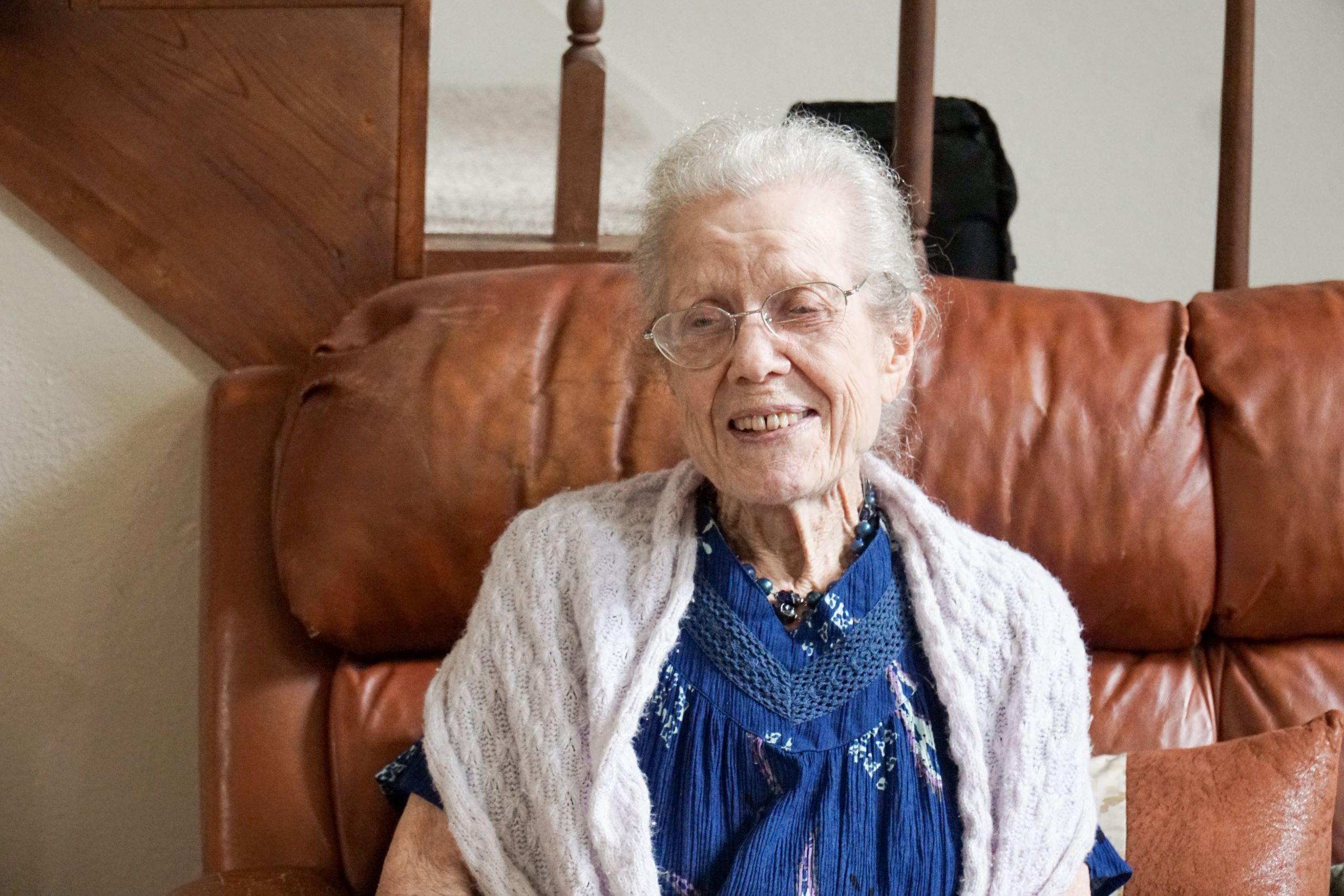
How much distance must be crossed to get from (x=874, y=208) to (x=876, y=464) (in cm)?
30

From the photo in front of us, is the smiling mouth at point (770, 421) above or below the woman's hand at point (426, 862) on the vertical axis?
above

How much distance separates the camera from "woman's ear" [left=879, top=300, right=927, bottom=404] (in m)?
1.41

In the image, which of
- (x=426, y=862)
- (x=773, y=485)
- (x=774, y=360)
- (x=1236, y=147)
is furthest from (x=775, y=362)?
(x=1236, y=147)

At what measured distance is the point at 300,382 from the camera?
1.59 meters

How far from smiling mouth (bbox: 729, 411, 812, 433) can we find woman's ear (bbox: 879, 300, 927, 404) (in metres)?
0.14

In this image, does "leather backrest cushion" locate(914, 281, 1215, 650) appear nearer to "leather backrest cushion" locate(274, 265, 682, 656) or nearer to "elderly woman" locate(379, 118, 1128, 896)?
"elderly woman" locate(379, 118, 1128, 896)

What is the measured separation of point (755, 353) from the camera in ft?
4.22

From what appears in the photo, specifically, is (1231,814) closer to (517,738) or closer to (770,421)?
(770,421)

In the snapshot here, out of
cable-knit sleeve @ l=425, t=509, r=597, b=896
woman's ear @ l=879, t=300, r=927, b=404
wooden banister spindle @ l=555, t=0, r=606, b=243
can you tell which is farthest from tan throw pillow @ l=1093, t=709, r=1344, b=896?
wooden banister spindle @ l=555, t=0, r=606, b=243

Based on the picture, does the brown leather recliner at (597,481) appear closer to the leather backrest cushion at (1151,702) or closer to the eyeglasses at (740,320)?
the leather backrest cushion at (1151,702)

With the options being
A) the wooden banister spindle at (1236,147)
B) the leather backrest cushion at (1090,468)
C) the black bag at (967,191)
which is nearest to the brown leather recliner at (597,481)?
the leather backrest cushion at (1090,468)

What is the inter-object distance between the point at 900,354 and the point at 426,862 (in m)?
0.75

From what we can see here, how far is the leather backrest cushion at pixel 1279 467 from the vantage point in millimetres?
1523

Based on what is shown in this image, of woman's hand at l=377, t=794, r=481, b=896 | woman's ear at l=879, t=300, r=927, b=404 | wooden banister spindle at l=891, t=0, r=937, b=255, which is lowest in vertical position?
woman's hand at l=377, t=794, r=481, b=896
